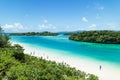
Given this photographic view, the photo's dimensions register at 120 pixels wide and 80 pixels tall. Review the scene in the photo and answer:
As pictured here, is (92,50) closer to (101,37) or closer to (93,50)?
(93,50)

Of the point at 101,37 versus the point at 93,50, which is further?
the point at 101,37

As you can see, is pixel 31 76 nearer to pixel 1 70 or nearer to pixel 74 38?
pixel 1 70

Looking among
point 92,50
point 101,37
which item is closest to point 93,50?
point 92,50

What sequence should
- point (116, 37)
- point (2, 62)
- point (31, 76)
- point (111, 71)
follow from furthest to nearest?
point (116, 37), point (111, 71), point (2, 62), point (31, 76)

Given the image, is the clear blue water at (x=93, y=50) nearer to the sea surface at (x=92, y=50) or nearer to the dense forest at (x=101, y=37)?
the sea surface at (x=92, y=50)

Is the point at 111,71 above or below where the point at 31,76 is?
below

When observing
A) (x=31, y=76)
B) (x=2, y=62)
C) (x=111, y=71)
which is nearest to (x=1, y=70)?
(x=2, y=62)

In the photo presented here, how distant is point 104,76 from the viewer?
22.8 m

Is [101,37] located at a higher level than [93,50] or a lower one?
higher

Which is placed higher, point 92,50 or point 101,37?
point 101,37

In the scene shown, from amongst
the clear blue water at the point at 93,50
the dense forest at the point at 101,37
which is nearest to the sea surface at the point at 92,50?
the clear blue water at the point at 93,50

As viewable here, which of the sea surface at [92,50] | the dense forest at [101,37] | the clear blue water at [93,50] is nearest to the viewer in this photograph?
the sea surface at [92,50]

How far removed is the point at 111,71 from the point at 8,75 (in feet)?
49.0

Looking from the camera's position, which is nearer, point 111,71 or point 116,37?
point 111,71
